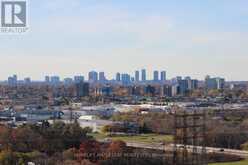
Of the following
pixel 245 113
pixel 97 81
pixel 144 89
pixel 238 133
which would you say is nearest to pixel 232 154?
pixel 238 133

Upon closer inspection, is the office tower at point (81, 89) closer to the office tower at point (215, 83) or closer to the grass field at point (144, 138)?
the office tower at point (215, 83)

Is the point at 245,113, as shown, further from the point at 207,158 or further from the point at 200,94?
the point at 200,94

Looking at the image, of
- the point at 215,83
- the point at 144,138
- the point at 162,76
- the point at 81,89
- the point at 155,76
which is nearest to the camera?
the point at 144,138

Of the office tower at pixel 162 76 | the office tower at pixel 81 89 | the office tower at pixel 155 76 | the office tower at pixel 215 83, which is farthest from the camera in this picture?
the office tower at pixel 162 76

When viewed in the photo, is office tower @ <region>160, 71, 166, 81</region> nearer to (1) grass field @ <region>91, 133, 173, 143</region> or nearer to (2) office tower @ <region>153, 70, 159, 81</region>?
(2) office tower @ <region>153, 70, 159, 81</region>

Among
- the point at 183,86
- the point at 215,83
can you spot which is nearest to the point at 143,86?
the point at 183,86

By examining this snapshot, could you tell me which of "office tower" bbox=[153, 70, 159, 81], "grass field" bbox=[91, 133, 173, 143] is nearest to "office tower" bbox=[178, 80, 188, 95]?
"office tower" bbox=[153, 70, 159, 81]

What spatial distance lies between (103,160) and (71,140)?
91.2 inches

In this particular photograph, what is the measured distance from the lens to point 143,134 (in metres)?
17.7

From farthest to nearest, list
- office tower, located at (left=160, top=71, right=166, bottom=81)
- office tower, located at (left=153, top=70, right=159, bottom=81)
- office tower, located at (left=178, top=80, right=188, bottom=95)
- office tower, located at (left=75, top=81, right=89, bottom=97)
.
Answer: office tower, located at (left=160, top=71, right=166, bottom=81) < office tower, located at (left=153, top=70, right=159, bottom=81) < office tower, located at (left=178, top=80, right=188, bottom=95) < office tower, located at (left=75, top=81, right=89, bottom=97)

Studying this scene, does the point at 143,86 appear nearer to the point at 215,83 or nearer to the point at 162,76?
the point at 215,83

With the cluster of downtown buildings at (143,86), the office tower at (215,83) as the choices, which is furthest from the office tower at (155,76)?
the office tower at (215,83)

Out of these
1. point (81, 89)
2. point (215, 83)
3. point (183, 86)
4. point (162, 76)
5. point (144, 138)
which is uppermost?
point (162, 76)

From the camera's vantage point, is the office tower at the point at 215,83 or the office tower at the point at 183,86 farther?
the office tower at the point at 215,83
